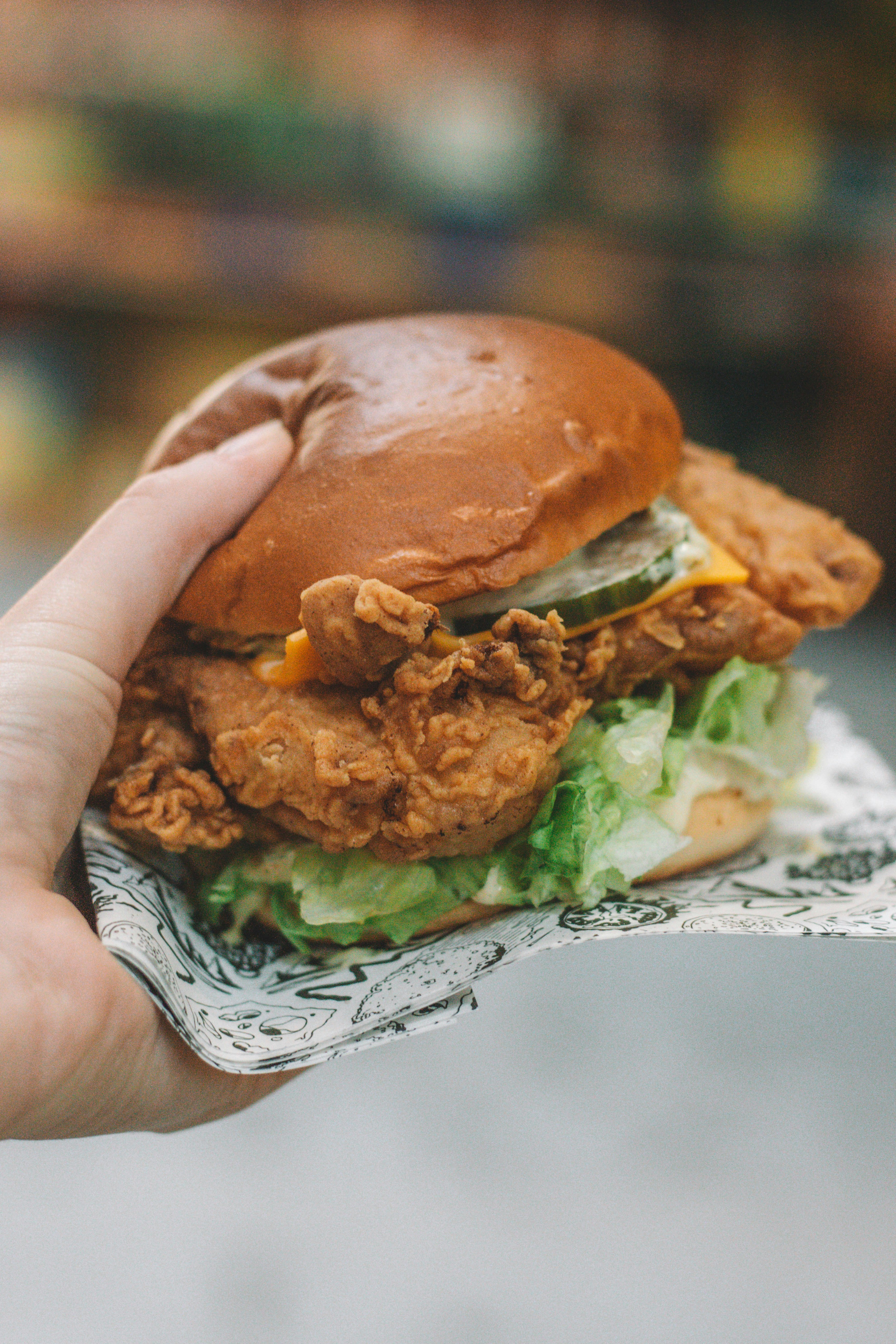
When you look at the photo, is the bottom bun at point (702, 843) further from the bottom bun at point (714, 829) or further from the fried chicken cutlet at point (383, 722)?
the fried chicken cutlet at point (383, 722)

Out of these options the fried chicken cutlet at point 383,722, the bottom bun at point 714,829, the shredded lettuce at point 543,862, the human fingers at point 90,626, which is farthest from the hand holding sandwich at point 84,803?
the bottom bun at point 714,829

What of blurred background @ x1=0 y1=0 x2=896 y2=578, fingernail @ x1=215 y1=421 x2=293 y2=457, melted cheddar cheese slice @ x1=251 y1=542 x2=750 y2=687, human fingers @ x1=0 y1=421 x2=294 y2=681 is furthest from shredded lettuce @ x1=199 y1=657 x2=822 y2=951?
blurred background @ x1=0 y1=0 x2=896 y2=578

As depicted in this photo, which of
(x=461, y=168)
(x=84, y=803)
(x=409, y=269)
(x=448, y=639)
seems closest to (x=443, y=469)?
(x=448, y=639)

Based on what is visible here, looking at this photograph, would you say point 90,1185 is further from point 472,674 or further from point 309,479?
point 309,479

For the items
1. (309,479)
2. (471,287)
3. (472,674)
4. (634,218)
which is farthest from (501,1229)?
(634,218)

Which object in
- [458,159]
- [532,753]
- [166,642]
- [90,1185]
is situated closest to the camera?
[532,753]

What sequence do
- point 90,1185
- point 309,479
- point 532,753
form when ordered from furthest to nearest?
point 90,1185 < point 309,479 < point 532,753

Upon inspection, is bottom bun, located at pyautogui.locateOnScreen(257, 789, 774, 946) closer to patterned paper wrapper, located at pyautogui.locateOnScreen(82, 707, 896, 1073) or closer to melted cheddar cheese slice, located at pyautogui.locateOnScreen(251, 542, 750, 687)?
patterned paper wrapper, located at pyautogui.locateOnScreen(82, 707, 896, 1073)
